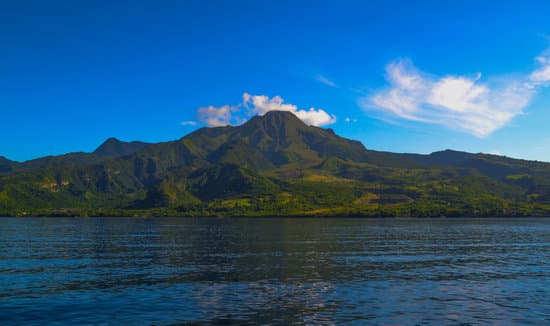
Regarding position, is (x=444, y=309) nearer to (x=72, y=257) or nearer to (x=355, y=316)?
(x=355, y=316)

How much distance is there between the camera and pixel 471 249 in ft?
351

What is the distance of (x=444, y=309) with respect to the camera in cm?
4462

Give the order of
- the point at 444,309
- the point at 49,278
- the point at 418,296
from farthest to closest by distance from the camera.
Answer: the point at 49,278, the point at 418,296, the point at 444,309

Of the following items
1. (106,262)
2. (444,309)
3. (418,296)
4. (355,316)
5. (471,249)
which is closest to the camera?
(355,316)

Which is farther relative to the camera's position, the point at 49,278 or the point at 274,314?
the point at 49,278

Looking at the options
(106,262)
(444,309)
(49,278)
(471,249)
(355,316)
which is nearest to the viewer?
(355,316)

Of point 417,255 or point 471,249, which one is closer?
point 417,255

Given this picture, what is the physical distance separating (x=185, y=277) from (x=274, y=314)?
2565cm

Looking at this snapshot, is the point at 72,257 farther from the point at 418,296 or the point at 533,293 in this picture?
the point at 533,293

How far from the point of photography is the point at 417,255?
306 ft

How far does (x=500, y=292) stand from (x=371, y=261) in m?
30.3

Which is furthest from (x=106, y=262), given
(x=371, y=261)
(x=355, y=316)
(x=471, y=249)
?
(x=471, y=249)

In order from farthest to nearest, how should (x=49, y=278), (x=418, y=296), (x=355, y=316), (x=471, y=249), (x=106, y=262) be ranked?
(x=471, y=249) → (x=106, y=262) → (x=49, y=278) → (x=418, y=296) → (x=355, y=316)

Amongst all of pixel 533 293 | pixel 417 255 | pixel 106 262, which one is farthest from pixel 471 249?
pixel 106 262
